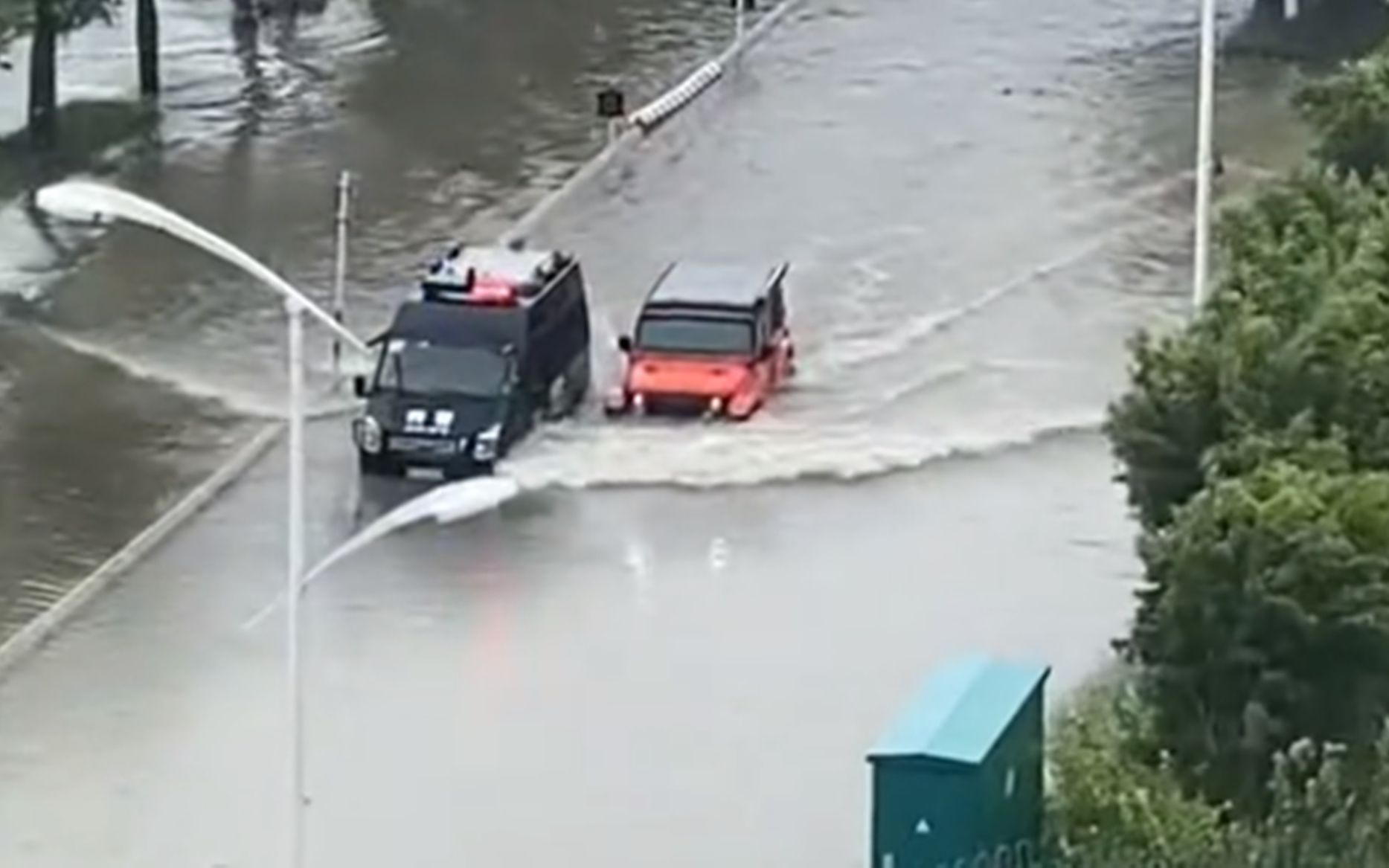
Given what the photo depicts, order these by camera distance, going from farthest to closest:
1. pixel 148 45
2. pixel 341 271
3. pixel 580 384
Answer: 1. pixel 148 45
2. pixel 341 271
3. pixel 580 384

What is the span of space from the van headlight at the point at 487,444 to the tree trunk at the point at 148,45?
16.3 metres

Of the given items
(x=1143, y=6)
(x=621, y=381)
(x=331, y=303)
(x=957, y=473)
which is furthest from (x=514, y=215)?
(x=1143, y=6)

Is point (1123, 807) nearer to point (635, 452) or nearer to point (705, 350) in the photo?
point (635, 452)

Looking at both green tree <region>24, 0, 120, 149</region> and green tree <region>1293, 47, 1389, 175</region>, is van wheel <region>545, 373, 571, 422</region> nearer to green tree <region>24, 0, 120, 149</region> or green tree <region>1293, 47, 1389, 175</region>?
green tree <region>1293, 47, 1389, 175</region>

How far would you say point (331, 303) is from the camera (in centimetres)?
4556

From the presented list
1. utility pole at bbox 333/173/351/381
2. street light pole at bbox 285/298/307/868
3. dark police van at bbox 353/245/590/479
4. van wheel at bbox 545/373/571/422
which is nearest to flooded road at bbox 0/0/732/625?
utility pole at bbox 333/173/351/381

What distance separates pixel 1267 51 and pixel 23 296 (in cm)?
1982

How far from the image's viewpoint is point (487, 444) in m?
39.8

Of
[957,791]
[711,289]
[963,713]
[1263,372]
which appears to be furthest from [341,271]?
[957,791]

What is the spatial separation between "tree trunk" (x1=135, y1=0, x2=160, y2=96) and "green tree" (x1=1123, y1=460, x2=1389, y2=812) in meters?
29.8

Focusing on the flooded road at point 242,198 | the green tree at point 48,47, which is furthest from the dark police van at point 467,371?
the green tree at point 48,47

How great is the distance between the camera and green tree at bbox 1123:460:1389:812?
1033 inches

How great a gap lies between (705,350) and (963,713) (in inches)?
576

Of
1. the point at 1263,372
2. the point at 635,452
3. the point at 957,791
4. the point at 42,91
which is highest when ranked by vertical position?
the point at 1263,372
